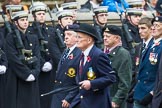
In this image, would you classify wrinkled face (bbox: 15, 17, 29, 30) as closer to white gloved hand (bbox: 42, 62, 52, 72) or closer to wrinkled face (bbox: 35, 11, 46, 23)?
white gloved hand (bbox: 42, 62, 52, 72)

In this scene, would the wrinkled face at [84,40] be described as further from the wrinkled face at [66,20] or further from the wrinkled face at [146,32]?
the wrinkled face at [66,20]

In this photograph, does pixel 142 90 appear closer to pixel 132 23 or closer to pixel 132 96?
pixel 132 96

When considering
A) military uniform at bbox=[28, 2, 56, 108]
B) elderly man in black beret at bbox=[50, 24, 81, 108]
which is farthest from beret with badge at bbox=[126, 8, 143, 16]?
elderly man in black beret at bbox=[50, 24, 81, 108]

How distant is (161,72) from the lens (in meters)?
8.95

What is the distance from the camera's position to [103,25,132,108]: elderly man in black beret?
10.5 metres

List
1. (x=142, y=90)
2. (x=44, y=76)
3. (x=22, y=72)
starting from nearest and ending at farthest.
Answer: (x=142, y=90)
(x=22, y=72)
(x=44, y=76)

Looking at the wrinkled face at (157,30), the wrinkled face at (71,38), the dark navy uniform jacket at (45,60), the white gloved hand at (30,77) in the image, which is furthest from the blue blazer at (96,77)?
the dark navy uniform jacket at (45,60)

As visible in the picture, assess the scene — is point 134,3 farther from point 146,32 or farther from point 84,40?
point 84,40

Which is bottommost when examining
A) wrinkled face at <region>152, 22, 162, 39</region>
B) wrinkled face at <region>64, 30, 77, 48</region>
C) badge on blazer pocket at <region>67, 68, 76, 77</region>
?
badge on blazer pocket at <region>67, 68, 76, 77</region>

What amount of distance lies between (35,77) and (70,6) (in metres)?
2.24

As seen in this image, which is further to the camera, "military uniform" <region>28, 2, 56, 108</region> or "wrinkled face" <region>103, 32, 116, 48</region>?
"military uniform" <region>28, 2, 56, 108</region>

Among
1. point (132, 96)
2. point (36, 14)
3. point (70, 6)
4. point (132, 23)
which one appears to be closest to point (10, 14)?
point (36, 14)

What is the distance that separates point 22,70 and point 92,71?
9.49 feet

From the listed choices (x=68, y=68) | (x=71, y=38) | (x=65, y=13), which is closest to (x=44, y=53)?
(x=65, y=13)
